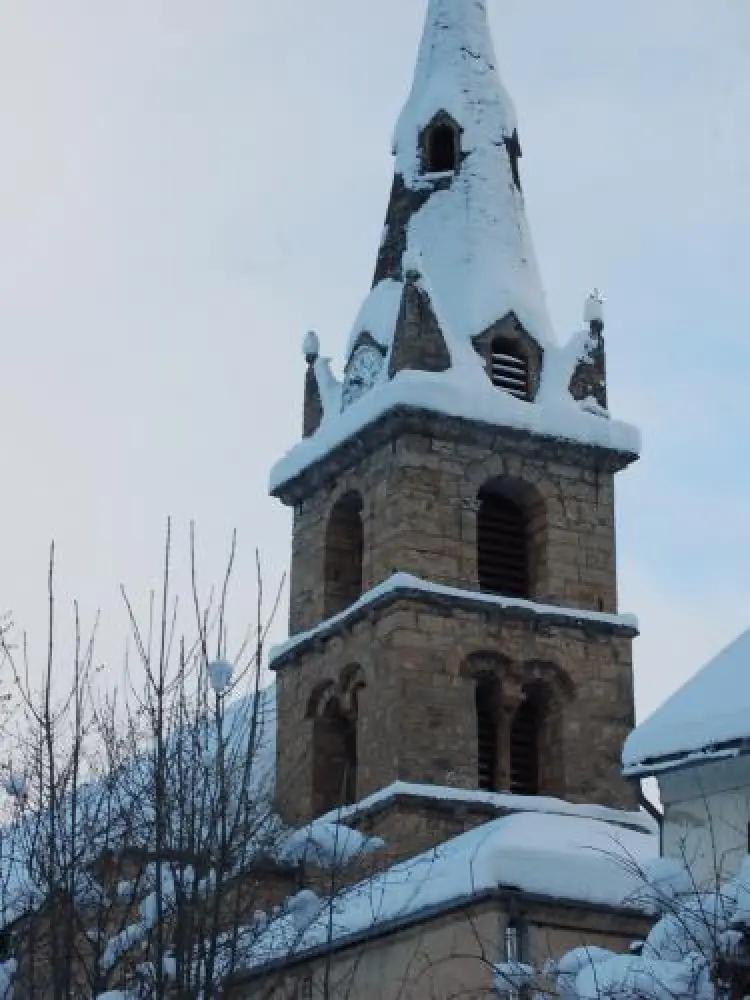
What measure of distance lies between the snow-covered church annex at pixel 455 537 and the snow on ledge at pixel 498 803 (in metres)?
0.04

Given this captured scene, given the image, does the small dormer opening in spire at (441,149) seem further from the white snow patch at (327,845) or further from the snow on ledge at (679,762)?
the white snow patch at (327,845)

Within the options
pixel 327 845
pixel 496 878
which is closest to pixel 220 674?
pixel 327 845

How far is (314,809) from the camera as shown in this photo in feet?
93.1

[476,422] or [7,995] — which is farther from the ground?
[476,422]

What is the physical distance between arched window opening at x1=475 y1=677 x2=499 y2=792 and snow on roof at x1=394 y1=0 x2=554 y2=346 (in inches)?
188

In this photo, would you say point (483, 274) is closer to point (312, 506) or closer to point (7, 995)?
point (312, 506)

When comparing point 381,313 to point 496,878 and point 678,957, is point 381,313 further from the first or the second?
point 678,957

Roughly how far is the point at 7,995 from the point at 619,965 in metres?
3.94

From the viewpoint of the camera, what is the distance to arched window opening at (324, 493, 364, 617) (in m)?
29.8

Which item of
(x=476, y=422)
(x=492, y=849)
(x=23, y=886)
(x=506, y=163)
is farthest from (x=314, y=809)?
(x=23, y=886)

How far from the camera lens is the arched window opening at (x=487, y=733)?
2769 centimetres

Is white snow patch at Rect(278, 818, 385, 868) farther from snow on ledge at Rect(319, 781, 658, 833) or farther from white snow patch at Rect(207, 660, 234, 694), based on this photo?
snow on ledge at Rect(319, 781, 658, 833)

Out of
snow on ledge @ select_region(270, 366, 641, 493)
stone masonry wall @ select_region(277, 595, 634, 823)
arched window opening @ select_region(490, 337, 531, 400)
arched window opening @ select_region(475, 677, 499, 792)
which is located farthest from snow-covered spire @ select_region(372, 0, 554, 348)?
arched window opening @ select_region(475, 677, 499, 792)

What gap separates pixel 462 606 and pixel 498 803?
251 cm
